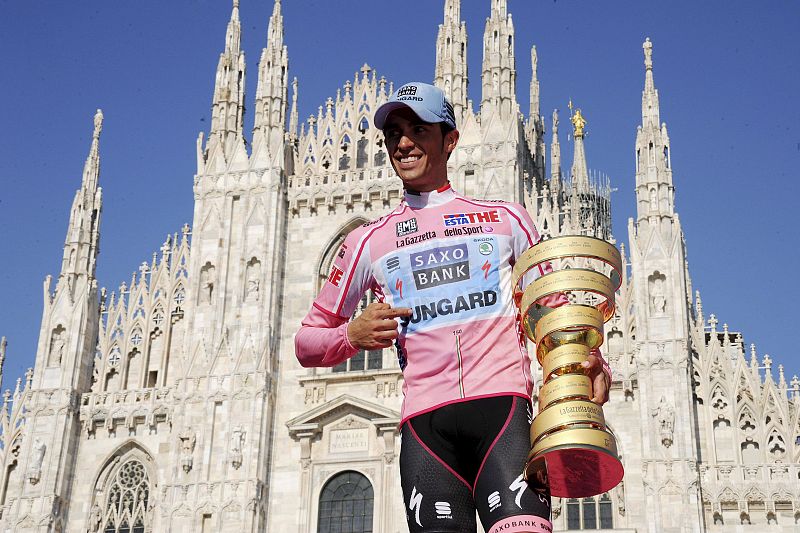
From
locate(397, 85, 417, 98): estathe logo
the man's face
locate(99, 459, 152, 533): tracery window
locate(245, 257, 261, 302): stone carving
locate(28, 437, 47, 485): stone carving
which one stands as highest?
locate(245, 257, 261, 302): stone carving

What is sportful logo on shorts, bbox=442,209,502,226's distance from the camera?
4.44 metres

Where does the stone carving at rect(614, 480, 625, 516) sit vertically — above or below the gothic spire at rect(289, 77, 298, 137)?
below

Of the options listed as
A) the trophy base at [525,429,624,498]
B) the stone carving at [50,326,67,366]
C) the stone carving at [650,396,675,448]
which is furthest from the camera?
the stone carving at [50,326,67,366]

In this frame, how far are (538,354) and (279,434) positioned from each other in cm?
1742

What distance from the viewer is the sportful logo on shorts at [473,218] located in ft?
14.6

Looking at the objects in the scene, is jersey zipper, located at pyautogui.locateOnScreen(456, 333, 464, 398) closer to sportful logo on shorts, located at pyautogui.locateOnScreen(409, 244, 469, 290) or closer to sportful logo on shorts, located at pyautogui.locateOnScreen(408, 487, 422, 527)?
sportful logo on shorts, located at pyautogui.locateOnScreen(409, 244, 469, 290)

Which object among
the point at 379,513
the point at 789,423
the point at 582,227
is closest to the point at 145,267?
the point at 379,513

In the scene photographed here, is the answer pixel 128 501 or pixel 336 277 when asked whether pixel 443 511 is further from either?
pixel 128 501

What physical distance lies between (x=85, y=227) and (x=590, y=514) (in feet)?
38.2

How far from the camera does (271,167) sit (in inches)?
913

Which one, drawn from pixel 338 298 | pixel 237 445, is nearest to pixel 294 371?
pixel 237 445

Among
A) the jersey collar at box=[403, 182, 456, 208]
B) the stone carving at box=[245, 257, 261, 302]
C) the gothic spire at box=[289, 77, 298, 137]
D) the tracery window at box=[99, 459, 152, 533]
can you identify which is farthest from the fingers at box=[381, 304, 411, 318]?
the gothic spire at box=[289, 77, 298, 137]

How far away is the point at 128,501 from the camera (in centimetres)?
2166

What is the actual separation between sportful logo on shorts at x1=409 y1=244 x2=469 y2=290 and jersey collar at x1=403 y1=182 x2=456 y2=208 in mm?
265
